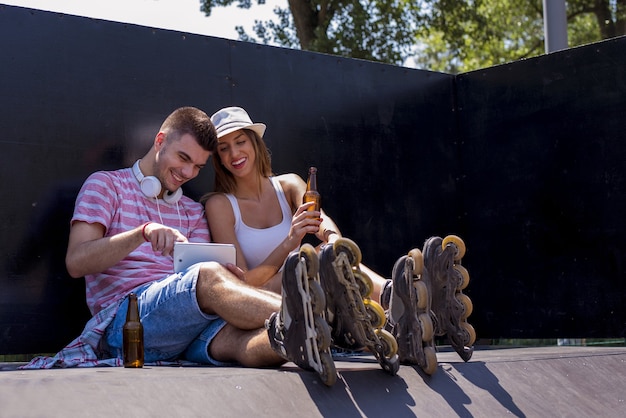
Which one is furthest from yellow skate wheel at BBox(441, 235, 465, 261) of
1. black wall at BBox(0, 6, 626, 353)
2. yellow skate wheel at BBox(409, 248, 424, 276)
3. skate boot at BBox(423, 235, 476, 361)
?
black wall at BBox(0, 6, 626, 353)

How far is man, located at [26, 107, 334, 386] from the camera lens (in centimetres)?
350

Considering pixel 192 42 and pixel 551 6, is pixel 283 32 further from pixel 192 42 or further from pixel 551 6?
pixel 192 42

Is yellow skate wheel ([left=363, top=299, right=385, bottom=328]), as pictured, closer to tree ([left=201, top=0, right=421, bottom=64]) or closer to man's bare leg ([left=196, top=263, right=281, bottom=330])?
man's bare leg ([left=196, top=263, right=281, bottom=330])

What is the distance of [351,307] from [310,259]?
28 centimetres

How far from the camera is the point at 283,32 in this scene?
15.7 meters

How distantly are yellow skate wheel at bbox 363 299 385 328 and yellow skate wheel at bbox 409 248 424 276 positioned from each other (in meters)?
0.28

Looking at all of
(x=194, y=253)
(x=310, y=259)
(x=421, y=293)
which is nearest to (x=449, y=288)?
(x=421, y=293)

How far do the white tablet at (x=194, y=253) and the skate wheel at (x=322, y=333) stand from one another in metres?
0.92

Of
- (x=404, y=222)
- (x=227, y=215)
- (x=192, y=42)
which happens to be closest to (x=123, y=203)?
(x=227, y=215)

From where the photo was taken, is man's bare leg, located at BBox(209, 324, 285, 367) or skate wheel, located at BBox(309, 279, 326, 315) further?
man's bare leg, located at BBox(209, 324, 285, 367)

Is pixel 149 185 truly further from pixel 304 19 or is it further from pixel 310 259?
pixel 304 19

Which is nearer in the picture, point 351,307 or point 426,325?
point 351,307

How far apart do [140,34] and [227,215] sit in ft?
3.95

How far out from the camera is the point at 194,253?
3.80 meters
